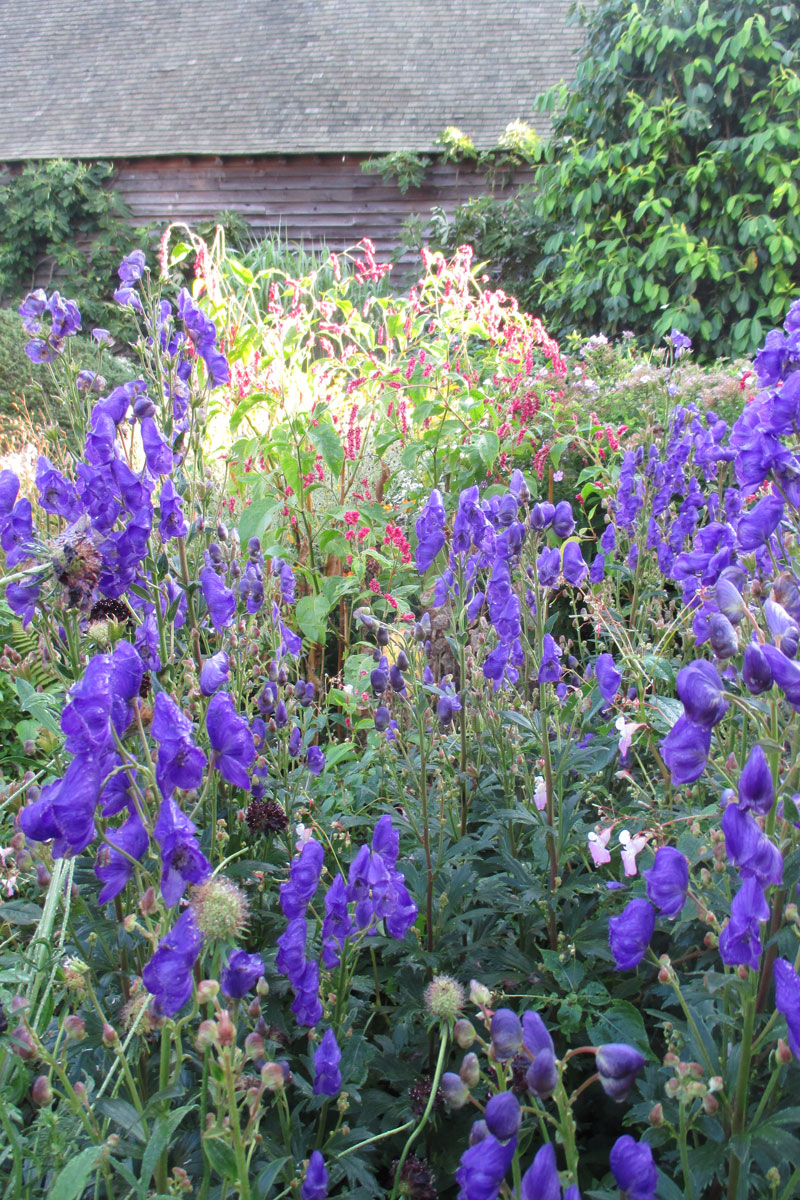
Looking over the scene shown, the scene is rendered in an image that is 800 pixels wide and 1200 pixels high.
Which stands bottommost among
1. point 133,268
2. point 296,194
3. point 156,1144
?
point 156,1144

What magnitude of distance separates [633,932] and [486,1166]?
377 mm

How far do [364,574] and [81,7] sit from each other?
21898mm

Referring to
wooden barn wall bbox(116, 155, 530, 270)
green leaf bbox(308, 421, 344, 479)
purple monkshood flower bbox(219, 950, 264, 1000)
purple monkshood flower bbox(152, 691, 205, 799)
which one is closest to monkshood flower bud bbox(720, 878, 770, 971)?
purple monkshood flower bbox(219, 950, 264, 1000)

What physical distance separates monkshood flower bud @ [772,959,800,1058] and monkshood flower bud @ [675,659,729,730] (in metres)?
0.29

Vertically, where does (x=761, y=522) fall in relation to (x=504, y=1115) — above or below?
above

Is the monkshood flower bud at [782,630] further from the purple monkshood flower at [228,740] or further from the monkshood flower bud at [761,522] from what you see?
the purple monkshood flower at [228,740]

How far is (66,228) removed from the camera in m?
14.5

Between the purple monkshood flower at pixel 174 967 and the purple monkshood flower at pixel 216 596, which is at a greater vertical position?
the purple monkshood flower at pixel 216 596

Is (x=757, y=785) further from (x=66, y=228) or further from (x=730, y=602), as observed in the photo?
(x=66, y=228)

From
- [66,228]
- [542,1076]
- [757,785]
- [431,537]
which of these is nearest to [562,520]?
[431,537]

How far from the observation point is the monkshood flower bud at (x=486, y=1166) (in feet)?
2.57

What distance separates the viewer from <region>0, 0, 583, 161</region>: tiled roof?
14133 mm

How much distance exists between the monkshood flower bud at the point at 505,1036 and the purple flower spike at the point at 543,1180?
0.08m

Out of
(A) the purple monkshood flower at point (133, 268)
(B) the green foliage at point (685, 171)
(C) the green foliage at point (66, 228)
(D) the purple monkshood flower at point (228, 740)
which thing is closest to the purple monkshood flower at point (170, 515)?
(D) the purple monkshood flower at point (228, 740)
